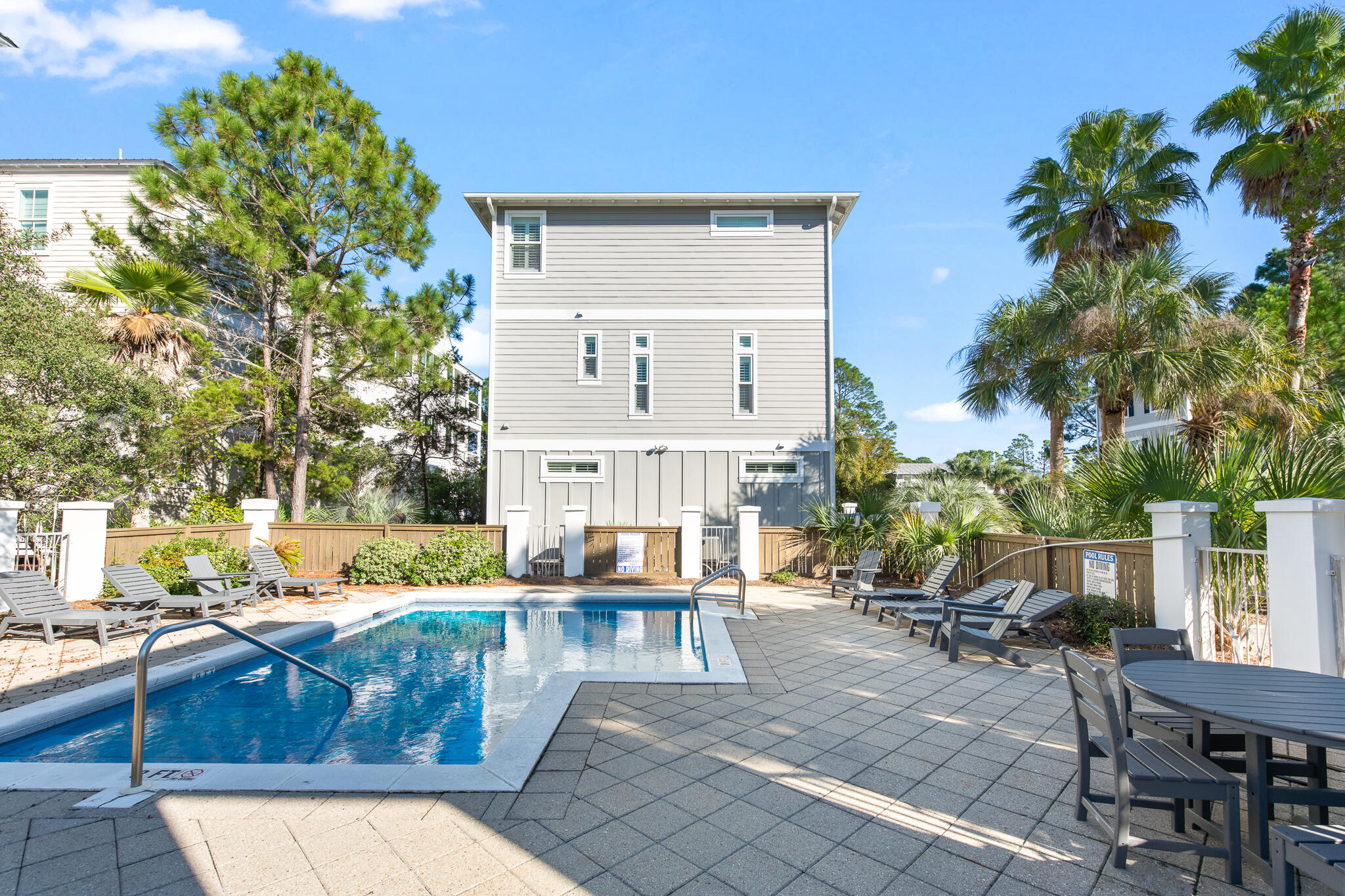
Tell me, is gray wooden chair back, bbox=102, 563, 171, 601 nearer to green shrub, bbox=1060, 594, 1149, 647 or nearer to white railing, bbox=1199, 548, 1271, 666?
green shrub, bbox=1060, 594, 1149, 647

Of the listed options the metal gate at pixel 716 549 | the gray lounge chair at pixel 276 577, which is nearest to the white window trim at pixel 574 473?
the metal gate at pixel 716 549

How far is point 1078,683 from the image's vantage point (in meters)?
3.22

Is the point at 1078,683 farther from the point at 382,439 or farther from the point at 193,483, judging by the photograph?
the point at 382,439

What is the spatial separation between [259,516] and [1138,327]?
17585 millimetres

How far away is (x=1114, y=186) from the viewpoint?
48.5ft

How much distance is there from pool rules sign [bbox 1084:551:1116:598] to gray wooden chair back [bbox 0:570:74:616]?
1243 cm

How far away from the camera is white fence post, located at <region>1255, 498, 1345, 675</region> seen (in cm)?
473

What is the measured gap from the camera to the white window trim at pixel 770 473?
16.3m

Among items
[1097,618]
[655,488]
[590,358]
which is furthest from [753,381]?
[1097,618]

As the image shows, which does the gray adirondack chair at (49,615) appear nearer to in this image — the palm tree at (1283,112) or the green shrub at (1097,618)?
the green shrub at (1097,618)

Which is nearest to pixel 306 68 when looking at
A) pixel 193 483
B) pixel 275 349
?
pixel 275 349

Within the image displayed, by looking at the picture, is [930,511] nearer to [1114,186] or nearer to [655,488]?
[655,488]

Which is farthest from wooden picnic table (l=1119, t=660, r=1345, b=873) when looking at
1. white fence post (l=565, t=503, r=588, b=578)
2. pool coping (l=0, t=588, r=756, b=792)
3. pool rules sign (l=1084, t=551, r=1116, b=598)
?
white fence post (l=565, t=503, r=588, b=578)

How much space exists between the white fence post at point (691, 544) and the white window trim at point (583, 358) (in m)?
4.61
